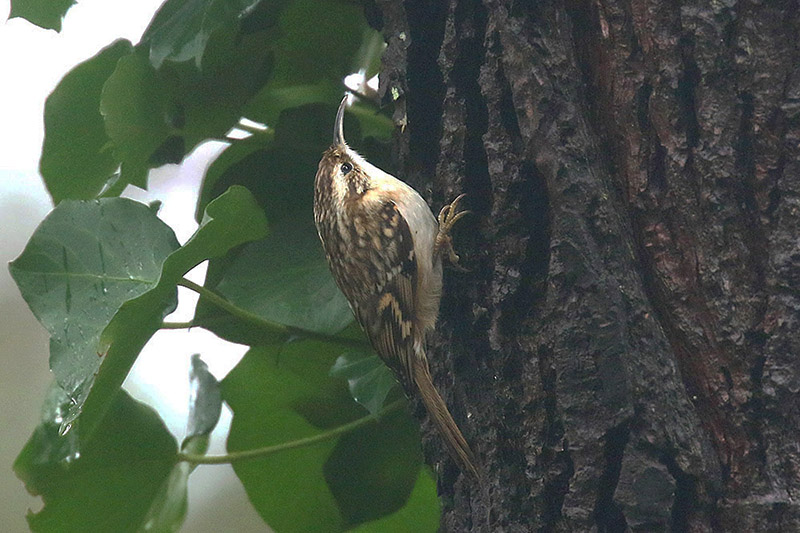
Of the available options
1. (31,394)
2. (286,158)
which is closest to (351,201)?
(286,158)

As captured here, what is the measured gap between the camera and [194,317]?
1.60 metres

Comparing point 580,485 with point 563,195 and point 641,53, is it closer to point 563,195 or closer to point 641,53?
point 563,195

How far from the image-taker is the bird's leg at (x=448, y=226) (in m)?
1.36

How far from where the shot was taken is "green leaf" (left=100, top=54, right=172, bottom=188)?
60.4 inches

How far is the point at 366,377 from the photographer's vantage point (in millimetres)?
1623

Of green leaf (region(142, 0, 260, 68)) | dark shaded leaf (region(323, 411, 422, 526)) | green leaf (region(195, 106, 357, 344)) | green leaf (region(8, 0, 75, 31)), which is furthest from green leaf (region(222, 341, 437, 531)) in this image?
green leaf (region(8, 0, 75, 31))

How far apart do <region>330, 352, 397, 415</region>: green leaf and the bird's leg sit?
24 centimetres

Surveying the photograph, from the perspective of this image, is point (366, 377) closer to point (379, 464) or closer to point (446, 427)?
point (379, 464)

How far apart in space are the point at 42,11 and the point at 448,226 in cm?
83

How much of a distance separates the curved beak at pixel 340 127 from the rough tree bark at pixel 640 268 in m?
0.38

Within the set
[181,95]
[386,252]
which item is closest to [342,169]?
[386,252]

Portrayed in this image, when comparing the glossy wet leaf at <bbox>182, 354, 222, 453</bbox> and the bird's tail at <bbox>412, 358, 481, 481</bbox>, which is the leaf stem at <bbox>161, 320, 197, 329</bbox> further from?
the bird's tail at <bbox>412, 358, 481, 481</bbox>

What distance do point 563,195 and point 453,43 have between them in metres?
0.31

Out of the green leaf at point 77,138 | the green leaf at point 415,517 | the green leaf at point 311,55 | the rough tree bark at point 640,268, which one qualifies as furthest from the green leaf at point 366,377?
the green leaf at point 77,138
